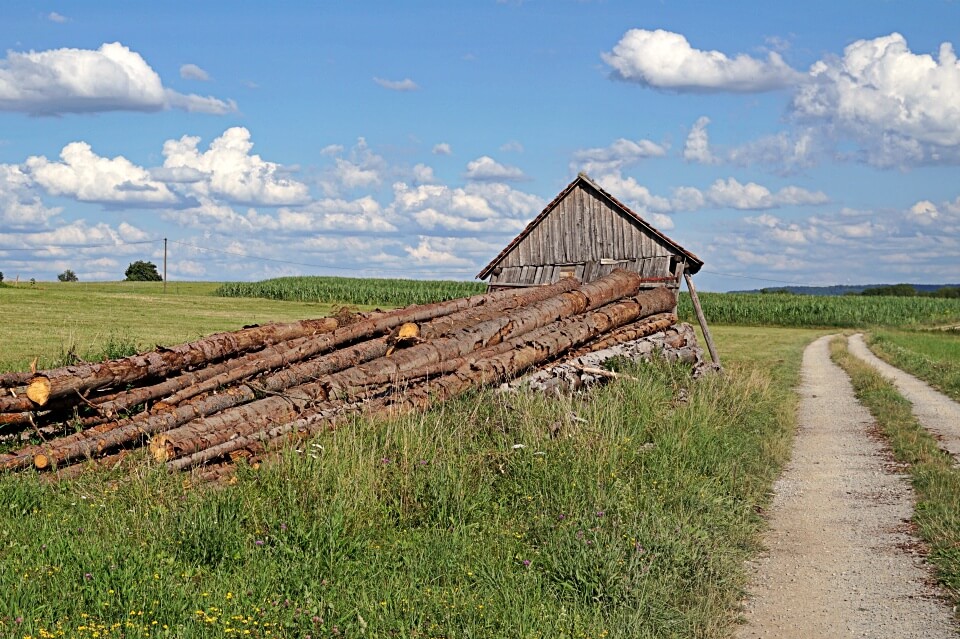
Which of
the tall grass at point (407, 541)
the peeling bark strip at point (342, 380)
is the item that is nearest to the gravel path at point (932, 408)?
the tall grass at point (407, 541)

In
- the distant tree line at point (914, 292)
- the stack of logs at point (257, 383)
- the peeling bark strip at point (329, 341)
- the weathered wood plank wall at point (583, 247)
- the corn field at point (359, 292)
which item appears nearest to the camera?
the stack of logs at point (257, 383)

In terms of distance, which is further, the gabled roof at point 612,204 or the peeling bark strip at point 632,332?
the gabled roof at point 612,204

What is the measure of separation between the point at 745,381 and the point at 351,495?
12710 mm

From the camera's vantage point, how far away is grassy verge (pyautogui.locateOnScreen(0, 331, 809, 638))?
532 centimetres

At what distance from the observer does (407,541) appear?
21.7 feet

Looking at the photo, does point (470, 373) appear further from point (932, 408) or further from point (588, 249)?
point (588, 249)

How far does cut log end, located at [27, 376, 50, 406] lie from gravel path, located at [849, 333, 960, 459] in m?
12.2

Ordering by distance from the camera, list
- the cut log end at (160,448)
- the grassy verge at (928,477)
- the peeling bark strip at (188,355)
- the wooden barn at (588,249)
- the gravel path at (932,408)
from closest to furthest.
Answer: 1. the grassy verge at (928,477)
2. the cut log end at (160,448)
3. the peeling bark strip at (188,355)
4. the gravel path at (932,408)
5. the wooden barn at (588,249)

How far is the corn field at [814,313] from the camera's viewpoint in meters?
65.0

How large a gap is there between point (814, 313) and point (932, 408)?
50599 millimetres

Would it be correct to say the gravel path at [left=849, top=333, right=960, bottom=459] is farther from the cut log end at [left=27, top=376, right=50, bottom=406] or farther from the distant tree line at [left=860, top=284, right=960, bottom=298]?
the distant tree line at [left=860, top=284, right=960, bottom=298]

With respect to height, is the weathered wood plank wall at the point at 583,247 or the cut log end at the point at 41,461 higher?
the weathered wood plank wall at the point at 583,247

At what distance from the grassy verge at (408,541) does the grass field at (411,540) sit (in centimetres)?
2

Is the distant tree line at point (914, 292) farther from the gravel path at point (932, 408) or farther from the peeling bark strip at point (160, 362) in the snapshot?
the peeling bark strip at point (160, 362)
